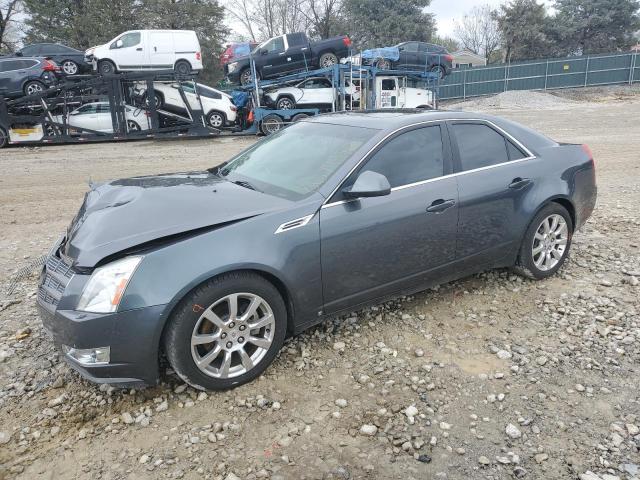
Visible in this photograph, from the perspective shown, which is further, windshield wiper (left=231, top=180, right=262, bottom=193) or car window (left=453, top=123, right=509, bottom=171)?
car window (left=453, top=123, right=509, bottom=171)

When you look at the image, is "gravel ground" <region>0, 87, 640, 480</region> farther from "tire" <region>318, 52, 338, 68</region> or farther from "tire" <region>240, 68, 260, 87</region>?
"tire" <region>318, 52, 338, 68</region>

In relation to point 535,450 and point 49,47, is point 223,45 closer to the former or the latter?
point 49,47

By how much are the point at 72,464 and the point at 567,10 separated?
5272 centimetres

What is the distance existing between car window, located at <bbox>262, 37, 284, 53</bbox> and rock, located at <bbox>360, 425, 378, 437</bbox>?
18.4 m

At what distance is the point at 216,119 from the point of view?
1870 centimetres

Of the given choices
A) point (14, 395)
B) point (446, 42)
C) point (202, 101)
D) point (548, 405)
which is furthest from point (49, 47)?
point (446, 42)

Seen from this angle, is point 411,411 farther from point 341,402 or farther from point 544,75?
point 544,75

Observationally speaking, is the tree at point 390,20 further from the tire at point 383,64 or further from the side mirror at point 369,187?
the side mirror at point 369,187

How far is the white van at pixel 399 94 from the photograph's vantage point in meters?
20.5

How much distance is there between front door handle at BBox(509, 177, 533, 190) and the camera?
3.99m

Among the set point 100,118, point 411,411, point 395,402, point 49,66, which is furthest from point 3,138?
point 411,411

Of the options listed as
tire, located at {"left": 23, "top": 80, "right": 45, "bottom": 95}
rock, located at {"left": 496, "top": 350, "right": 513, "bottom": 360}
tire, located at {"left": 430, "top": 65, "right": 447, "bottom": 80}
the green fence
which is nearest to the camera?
rock, located at {"left": 496, "top": 350, "right": 513, "bottom": 360}

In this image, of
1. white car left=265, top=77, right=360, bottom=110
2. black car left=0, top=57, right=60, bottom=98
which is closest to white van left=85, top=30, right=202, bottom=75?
black car left=0, top=57, right=60, bottom=98

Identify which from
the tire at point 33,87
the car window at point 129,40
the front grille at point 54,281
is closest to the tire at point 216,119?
the car window at point 129,40
